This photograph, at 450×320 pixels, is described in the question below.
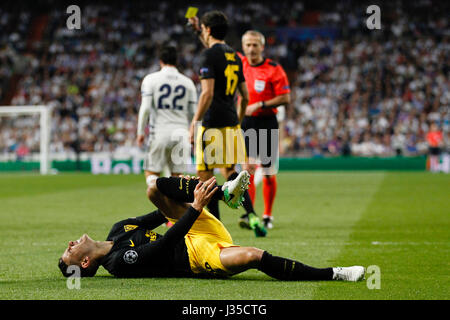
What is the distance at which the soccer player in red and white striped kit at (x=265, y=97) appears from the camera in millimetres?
9289

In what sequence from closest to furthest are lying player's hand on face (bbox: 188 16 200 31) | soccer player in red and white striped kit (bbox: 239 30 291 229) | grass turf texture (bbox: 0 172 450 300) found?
grass turf texture (bbox: 0 172 450 300)
lying player's hand on face (bbox: 188 16 200 31)
soccer player in red and white striped kit (bbox: 239 30 291 229)

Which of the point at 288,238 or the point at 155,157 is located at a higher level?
the point at 155,157

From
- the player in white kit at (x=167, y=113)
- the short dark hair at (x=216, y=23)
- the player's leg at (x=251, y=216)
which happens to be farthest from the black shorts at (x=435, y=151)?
the short dark hair at (x=216, y=23)

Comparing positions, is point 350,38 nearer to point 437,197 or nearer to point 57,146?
point 57,146

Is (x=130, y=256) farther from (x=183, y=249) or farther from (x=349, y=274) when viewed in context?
(x=349, y=274)

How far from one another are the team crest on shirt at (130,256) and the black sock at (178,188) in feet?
1.70

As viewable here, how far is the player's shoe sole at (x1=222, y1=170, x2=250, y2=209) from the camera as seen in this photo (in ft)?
17.1

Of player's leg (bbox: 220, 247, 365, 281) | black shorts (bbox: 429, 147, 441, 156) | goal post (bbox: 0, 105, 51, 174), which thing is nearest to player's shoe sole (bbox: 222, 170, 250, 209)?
player's leg (bbox: 220, 247, 365, 281)

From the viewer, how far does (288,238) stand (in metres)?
8.16

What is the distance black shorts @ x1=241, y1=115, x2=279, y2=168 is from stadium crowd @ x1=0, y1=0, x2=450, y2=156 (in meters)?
17.4

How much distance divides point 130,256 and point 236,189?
3.15ft

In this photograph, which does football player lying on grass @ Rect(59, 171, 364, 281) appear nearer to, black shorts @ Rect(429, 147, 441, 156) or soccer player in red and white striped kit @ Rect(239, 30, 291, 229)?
soccer player in red and white striped kit @ Rect(239, 30, 291, 229)

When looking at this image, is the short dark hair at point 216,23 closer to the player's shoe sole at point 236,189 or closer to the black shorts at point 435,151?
the player's shoe sole at point 236,189

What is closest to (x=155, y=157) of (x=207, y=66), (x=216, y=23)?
(x=207, y=66)
